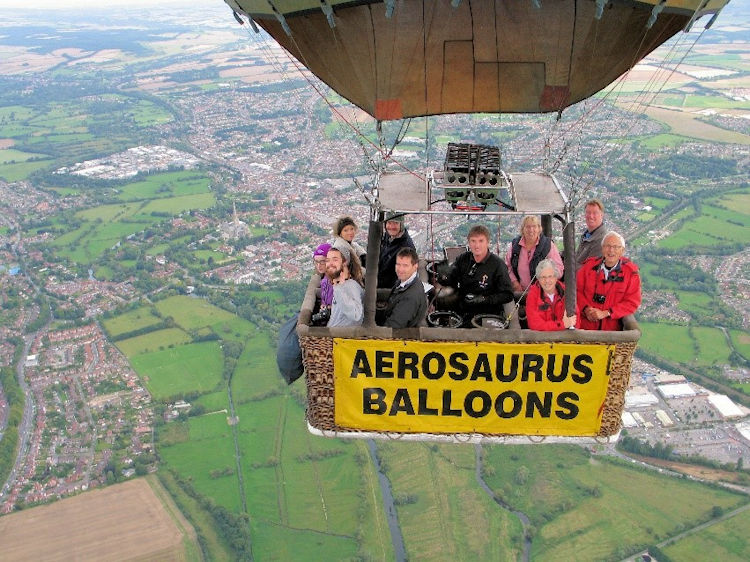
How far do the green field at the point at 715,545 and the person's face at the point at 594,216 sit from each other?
1772 centimetres

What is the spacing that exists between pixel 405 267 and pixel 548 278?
1106 millimetres

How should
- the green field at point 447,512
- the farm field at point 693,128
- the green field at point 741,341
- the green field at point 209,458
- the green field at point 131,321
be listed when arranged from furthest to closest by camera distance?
the farm field at point 693,128, the green field at point 131,321, the green field at point 741,341, the green field at point 209,458, the green field at point 447,512

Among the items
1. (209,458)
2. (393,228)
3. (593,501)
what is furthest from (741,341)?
(393,228)

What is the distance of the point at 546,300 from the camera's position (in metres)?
5.52

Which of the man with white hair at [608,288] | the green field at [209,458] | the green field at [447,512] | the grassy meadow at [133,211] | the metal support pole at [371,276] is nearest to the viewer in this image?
the metal support pole at [371,276]

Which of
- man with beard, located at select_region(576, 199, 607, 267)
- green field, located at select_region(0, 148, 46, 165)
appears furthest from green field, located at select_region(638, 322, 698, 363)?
green field, located at select_region(0, 148, 46, 165)

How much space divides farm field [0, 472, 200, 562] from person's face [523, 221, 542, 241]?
63.6ft

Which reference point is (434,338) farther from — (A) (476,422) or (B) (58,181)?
(B) (58,181)

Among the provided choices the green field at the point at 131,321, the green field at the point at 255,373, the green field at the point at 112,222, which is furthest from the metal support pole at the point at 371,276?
the green field at the point at 112,222

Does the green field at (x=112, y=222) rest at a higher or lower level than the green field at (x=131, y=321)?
higher

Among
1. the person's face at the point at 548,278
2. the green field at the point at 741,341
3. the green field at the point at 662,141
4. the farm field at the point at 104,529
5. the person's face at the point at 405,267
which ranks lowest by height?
the farm field at the point at 104,529

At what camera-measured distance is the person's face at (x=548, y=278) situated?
213 inches

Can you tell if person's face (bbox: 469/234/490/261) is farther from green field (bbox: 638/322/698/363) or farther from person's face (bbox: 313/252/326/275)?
green field (bbox: 638/322/698/363)

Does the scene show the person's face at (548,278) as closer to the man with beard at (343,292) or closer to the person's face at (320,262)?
the man with beard at (343,292)
